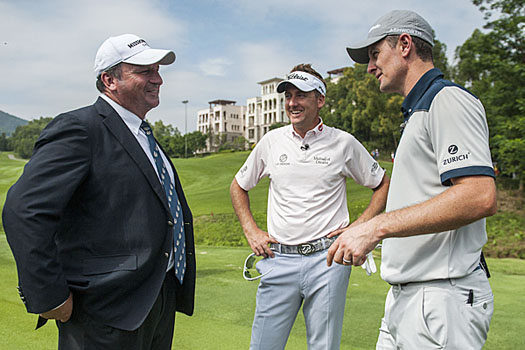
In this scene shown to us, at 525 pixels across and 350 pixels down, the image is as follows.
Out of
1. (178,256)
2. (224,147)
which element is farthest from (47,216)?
(224,147)

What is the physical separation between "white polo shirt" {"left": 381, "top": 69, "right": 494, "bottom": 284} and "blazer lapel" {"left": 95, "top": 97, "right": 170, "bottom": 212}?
1124 millimetres

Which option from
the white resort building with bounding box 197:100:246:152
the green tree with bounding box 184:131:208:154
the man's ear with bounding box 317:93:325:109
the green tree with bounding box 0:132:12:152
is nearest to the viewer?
the man's ear with bounding box 317:93:325:109

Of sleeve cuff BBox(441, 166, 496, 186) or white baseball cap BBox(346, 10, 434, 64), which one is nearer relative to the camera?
sleeve cuff BBox(441, 166, 496, 186)

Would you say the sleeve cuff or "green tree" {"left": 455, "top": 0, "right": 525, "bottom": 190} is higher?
"green tree" {"left": 455, "top": 0, "right": 525, "bottom": 190}

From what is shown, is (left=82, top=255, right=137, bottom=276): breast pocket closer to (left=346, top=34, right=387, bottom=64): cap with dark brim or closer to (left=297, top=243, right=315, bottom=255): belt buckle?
(left=297, top=243, right=315, bottom=255): belt buckle

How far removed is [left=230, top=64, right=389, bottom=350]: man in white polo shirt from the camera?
3.06m

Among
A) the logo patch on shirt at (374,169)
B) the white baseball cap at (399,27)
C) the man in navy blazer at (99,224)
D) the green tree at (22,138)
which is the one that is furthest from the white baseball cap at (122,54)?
the green tree at (22,138)

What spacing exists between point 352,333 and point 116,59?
3.30 metres

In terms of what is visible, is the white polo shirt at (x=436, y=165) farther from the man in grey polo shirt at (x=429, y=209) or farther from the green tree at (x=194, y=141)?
the green tree at (x=194, y=141)

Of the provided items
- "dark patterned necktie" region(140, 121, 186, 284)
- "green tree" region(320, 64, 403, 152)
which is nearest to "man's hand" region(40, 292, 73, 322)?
"dark patterned necktie" region(140, 121, 186, 284)

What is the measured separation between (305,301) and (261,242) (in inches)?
19.6

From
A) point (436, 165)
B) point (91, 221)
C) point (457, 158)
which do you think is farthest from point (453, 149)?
point (91, 221)

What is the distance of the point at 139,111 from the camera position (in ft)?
8.55

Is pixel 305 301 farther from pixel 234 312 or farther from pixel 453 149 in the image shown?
pixel 234 312
